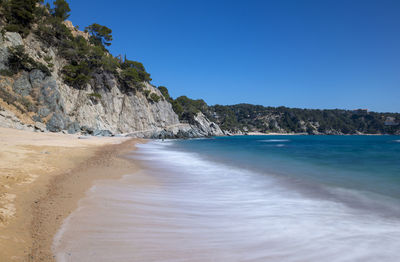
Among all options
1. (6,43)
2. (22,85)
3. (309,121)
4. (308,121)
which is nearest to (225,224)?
(22,85)

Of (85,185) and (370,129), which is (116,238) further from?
(370,129)

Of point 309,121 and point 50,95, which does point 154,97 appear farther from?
point 309,121

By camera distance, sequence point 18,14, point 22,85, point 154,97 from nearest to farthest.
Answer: point 22,85, point 18,14, point 154,97

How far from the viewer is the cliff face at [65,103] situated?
22812 mm

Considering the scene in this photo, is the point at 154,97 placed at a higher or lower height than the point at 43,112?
higher

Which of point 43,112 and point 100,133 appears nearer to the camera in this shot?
point 43,112

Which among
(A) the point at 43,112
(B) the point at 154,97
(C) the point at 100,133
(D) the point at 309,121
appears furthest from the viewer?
(D) the point at 309,121

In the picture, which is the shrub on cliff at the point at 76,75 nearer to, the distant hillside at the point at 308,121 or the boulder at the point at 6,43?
the boulder at the point at 6,43

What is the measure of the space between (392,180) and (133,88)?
153 ft

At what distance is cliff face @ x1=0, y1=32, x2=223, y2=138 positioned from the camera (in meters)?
22.8

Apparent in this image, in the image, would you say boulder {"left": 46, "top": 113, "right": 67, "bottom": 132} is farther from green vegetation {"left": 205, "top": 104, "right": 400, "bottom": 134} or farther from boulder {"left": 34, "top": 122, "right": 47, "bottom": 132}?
green vegetation {"left": 205, "top": 104, "right": 400, "bottom": 134}

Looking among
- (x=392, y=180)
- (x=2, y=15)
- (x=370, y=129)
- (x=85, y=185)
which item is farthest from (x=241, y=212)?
(x=370, y=129)

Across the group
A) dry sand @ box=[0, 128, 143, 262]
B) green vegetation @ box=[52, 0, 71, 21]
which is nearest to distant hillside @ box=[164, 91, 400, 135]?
green vegetation @ box=[52, 0, 71, 21]

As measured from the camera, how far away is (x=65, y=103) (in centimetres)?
3039
